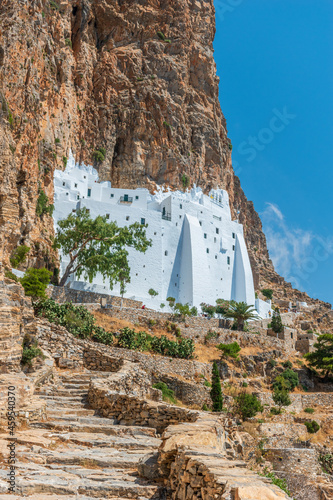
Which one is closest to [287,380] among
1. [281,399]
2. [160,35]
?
[281,399]

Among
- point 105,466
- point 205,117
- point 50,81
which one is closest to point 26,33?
point 50,81

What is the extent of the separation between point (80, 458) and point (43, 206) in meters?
29.2

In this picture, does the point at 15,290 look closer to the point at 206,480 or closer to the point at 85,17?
the point at 206,480

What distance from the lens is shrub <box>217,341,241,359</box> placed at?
29.8m

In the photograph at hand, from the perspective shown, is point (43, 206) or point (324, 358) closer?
point (324, 358)

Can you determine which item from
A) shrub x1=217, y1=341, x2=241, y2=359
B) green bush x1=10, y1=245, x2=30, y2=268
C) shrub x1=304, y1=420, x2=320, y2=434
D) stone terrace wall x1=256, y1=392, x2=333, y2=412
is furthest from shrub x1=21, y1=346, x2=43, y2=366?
shrub x1=217, y1=341, x2=241, y2=359

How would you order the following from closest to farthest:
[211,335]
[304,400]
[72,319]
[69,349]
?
[69,349] → [72,319] → [304,400] → [211,335]

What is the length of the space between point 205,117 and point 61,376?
45.3 m

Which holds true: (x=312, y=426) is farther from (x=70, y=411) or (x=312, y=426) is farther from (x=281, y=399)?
(x=70, y=411)

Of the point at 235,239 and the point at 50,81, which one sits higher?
the point at 50,81

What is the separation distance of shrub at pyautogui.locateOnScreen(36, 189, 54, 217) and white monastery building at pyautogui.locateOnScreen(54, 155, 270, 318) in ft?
6.22

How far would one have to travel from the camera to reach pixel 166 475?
579 centimetres

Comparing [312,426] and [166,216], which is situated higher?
[166,216]

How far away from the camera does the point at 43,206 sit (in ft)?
111
